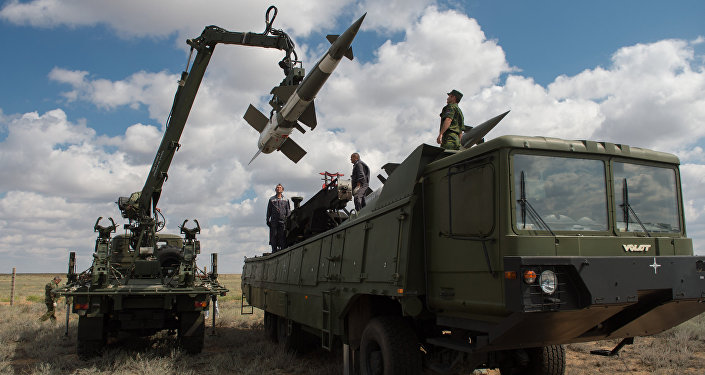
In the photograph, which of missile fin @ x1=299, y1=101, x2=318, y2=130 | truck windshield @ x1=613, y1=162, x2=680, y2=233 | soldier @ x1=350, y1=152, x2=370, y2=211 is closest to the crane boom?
missile fin @ x1=299, y1=101, x2=318, y2=130

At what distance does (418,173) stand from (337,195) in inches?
163

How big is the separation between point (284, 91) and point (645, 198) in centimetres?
1053

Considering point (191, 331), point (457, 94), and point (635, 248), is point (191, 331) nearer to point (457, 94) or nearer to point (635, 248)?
point (457, 94)

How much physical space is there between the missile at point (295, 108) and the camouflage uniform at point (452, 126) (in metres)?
6.92

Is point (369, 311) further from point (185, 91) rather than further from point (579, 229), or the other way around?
point (185, 91)

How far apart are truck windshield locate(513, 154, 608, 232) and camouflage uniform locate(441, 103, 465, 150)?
83.8 inches

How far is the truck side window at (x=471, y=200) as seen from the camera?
4398 millimetres

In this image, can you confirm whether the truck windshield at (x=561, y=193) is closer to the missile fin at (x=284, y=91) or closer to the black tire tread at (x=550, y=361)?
the black tire tread at (x=550, y=361)

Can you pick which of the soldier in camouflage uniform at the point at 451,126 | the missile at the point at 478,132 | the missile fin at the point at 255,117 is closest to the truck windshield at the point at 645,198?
the soldier in camouflage uniform at the point at 451,126

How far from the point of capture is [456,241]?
15.6 ft

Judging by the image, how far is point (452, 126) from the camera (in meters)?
6.65

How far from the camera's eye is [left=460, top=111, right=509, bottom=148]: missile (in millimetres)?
8164

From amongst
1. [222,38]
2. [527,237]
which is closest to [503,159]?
[527,237]

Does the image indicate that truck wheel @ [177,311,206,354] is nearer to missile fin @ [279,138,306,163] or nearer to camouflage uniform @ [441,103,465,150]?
camouflage uniform @ [441,103,465,150]
